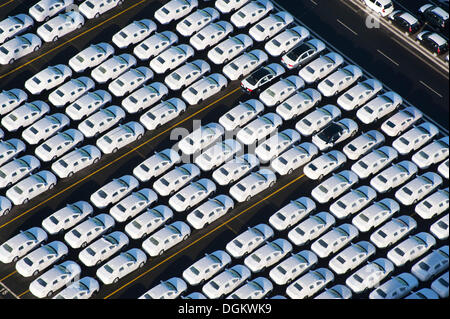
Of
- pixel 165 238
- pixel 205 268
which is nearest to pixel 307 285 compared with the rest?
pixel 205 268

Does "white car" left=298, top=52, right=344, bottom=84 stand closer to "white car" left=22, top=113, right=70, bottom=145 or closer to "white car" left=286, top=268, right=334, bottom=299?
"white car" left=286, top=268, right=334, bottom=299

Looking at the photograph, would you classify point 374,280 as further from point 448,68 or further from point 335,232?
point 448,68

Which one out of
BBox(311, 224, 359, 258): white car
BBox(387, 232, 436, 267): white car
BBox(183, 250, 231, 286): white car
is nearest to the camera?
BBox(183, 250, 231, 286): white car

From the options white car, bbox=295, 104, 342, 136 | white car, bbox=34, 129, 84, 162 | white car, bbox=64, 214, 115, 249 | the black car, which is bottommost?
white car, bbox=64, 214, 115, 249

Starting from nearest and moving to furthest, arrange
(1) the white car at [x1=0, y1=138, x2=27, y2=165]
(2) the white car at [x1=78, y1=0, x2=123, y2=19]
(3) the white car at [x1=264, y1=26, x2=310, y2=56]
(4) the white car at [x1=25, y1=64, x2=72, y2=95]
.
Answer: (1) the white car at [x1=0, y1=138, x2=27, y2=165] → (4) the white car at [x1=25, y1=64, x2=72, y2=95] → (3) the white car at [x1=264, y1=26, x2=310, y2=56] → (2) the white car at [x1=78, y1=0, x2=123, y2=19]

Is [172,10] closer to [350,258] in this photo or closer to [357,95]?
[357,95]

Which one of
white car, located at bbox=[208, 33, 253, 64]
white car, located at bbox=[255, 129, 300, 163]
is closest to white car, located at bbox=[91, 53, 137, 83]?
white car, located at bbox=[208, 33, 253, 64]
